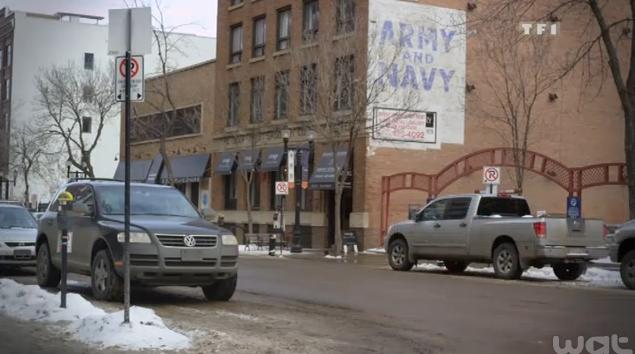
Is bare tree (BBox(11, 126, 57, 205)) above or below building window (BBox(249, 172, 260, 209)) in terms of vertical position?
above

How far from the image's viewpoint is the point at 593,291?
1497 cm

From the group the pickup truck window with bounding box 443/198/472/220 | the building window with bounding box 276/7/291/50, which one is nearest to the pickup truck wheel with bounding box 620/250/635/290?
the pickup truck window with bounding box 443/198/472/220

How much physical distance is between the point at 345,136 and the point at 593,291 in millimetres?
17592

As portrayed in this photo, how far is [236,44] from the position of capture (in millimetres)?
41594

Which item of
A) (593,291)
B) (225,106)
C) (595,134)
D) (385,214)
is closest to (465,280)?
(593,291)

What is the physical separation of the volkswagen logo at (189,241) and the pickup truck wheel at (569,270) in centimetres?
948

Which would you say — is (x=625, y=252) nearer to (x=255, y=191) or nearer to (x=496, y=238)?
(x=496, y=238)

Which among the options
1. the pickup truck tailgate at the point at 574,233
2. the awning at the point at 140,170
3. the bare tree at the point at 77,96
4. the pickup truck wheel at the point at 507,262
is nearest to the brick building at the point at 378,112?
the awning at the point at 140,170

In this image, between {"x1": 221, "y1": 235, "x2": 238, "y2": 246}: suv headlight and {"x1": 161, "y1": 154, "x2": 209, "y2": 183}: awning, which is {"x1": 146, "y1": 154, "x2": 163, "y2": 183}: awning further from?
{"x1": 221, "y1": 235, "x2": 238, "y2": 246}: suv headlight

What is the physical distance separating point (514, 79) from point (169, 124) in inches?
827

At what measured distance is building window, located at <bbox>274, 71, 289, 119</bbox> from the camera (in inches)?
1393

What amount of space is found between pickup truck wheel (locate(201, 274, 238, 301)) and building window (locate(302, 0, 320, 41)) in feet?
72.9

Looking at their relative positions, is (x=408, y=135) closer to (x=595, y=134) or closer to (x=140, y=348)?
(x=595, y=134)

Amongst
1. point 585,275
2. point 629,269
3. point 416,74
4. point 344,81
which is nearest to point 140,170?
point 416,74
